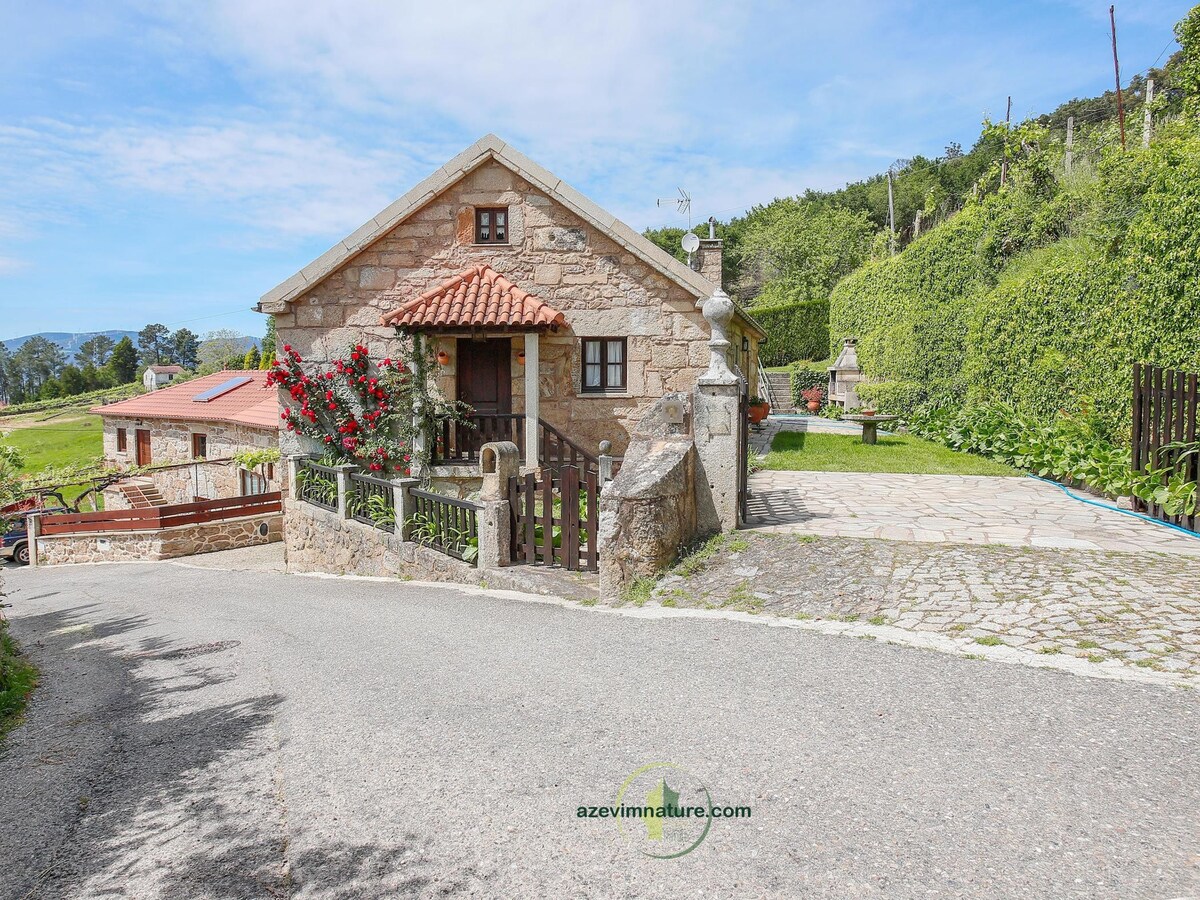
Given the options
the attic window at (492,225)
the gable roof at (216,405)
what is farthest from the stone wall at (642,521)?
the gable roof at (216,405)

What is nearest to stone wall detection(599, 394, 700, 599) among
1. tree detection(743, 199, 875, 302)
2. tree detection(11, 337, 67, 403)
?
tree detection(743, 199, 875, 302)

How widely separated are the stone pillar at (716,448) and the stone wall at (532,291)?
5.58 m

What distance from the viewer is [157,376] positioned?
55.7 metres

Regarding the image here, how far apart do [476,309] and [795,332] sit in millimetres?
27878

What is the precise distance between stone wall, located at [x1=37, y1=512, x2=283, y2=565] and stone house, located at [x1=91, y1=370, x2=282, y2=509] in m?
1.60

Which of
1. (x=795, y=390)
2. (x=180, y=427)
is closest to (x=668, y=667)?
(x=180, y=427)

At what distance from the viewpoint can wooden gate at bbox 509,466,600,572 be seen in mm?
7895

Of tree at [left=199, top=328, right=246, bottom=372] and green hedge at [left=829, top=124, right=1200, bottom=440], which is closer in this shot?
green hedge at [left=829, top=124, right=1200, bottom=440]

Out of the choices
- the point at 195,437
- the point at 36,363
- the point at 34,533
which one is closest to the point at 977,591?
the point at 34,533

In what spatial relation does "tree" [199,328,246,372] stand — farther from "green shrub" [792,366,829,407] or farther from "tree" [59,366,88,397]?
"green shrub" [792,366,829,407]

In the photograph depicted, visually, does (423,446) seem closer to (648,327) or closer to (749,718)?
(648,327)

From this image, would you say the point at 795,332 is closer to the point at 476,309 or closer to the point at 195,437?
the point at 195,437

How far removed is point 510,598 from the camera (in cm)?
782

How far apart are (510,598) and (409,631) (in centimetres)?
138
